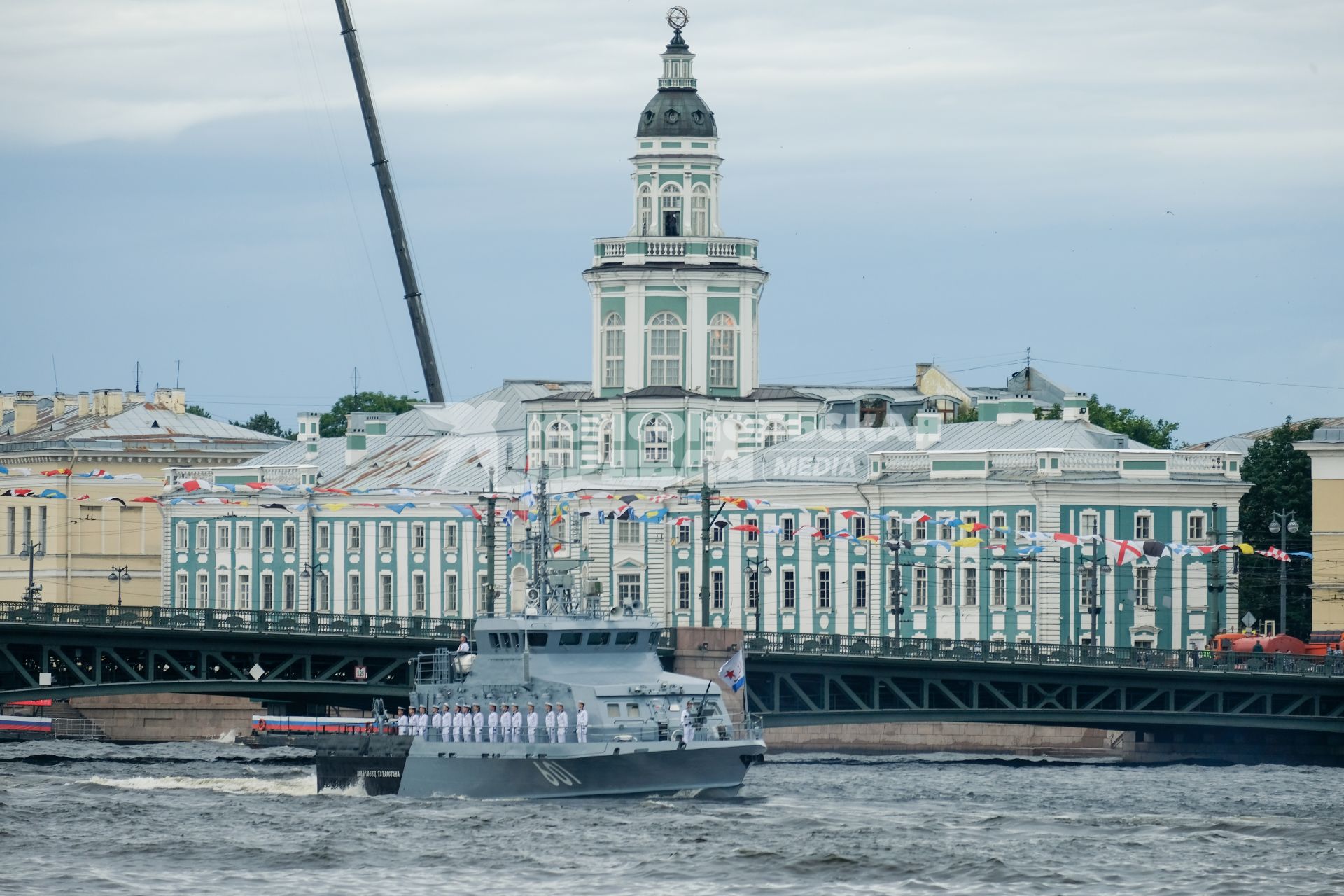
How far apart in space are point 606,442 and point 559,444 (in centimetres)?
193

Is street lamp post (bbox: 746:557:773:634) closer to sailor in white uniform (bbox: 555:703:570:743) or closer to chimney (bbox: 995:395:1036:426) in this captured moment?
chimney (bbox: 995:395:1036:426)

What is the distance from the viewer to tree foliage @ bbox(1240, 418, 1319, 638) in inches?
4911

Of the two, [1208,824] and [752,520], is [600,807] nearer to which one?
[1208,824]

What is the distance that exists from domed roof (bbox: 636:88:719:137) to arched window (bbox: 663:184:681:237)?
7.08ft

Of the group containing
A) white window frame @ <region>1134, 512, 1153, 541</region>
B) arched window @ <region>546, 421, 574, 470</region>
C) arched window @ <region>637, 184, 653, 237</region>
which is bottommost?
white window frame @ <region>1134, 512, 1153, 541</region>

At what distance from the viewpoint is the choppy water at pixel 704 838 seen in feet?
228

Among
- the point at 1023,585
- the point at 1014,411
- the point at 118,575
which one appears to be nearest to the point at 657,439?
the point at 1014,411

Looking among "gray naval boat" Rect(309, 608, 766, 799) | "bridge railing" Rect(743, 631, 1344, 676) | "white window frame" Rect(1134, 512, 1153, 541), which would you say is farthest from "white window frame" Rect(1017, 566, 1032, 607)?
"gray naval boat" Rect(309, 608, 766, 799)

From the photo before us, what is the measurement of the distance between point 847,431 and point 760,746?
5176 cm

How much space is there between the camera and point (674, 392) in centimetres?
13475

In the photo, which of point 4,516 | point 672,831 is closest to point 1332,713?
point 672,831

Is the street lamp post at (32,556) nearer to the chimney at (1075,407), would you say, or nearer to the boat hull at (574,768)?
the chimney at (1075,407)

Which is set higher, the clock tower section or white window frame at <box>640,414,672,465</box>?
the clock tower section

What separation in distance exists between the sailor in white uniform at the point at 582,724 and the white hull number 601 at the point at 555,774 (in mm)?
789
